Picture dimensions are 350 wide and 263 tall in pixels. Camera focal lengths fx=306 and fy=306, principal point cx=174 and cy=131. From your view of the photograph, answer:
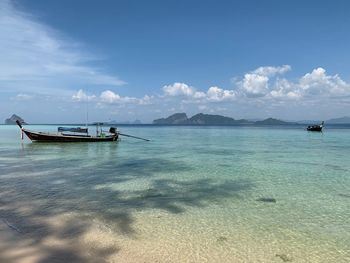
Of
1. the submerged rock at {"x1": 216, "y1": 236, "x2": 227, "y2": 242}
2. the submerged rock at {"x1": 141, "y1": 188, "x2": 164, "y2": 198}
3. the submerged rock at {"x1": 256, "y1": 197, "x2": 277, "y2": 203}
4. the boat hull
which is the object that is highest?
the boat hull

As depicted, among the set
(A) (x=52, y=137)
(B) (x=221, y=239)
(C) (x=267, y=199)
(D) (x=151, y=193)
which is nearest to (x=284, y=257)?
(B) (x=221, y=239)

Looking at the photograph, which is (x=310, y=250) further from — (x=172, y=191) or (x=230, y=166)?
(x=230, y=166)

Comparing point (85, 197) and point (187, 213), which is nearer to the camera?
point (187, 213)

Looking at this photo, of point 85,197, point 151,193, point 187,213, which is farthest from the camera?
point 151,193

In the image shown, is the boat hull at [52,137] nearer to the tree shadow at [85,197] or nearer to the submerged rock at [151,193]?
the tree shadow at [85,197]

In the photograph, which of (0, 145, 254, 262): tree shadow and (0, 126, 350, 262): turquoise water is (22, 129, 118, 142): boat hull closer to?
(0, 145, 254, 262): tree shadow

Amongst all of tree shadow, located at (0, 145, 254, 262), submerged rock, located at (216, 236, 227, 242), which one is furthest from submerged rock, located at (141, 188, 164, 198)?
submerged rock, located at (216, 236, 227, 242)

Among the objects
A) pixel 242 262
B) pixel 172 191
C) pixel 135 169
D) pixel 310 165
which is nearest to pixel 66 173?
pixel 135 169

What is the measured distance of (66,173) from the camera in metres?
19.3

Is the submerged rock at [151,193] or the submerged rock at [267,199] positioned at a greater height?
the submerged rock at [151,193]

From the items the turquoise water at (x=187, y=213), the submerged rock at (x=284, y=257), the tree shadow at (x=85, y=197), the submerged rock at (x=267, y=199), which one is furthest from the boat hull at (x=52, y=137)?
the submerged rock at (x=284, y=257)

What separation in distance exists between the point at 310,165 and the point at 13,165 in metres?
22.5

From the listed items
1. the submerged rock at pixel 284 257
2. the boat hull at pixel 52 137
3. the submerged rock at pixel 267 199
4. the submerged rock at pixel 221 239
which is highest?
the boat hull at pixel 52 137

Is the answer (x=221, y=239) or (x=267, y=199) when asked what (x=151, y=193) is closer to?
(x=267, y=199)
